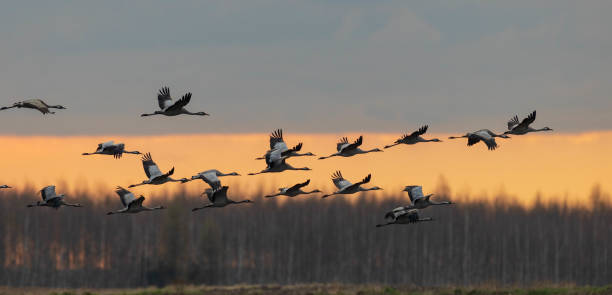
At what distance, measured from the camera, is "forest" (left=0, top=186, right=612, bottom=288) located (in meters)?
101

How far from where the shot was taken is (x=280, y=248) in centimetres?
10844

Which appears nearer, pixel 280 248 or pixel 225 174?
pixel 225 174

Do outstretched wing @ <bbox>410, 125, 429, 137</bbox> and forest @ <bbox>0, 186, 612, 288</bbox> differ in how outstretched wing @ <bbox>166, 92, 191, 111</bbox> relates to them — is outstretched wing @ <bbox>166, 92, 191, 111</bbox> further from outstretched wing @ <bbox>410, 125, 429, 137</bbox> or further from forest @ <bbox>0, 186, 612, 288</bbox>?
forest @ <bbox>0, 186, 612, 288</bbox>

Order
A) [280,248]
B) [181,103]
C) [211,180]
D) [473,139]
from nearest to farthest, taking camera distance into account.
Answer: [181,103] < [473,139] < [211,180] < [280,248]

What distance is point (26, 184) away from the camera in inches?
5049

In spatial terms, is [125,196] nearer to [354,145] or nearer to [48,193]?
[48,193]

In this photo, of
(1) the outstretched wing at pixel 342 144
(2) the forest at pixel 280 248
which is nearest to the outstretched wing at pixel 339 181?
(1) the outstretched wing at pixel 342 144

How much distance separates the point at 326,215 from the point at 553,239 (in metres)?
22.7

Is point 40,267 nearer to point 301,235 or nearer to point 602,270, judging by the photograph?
point 301,235

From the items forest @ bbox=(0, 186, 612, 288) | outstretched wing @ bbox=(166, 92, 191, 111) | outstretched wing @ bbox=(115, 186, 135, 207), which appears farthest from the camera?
forest @ bbox=(0, 186, 612, 288)

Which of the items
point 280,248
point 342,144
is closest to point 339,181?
point 342,144

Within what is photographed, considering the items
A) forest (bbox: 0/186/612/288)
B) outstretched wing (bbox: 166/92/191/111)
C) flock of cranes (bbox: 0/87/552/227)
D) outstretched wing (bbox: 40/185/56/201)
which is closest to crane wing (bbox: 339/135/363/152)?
flock of cranes (bbox: 0/87/552/227)

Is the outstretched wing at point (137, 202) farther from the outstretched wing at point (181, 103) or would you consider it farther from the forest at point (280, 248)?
the forest at point (280, 248)

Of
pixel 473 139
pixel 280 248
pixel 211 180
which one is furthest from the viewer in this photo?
pixel 280 248
